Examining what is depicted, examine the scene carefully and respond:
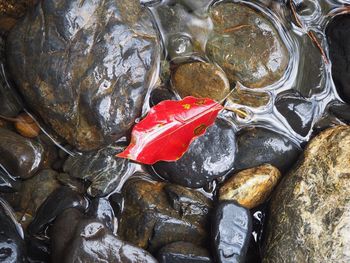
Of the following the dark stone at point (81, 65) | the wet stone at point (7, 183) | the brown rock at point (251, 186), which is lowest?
the brown rock at point (251, 186)

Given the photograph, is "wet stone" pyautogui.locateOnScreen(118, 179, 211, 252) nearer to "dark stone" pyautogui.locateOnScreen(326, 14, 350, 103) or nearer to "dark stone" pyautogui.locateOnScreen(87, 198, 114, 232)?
"dark stone" pyautogui.locateOnScreen(87, 198, 114, 232)

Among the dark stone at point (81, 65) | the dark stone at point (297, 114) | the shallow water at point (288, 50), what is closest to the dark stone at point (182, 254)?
the dark stone at point (81, 65)

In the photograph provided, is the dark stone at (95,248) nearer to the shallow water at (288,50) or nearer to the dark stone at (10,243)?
the dark stone at (10,243)

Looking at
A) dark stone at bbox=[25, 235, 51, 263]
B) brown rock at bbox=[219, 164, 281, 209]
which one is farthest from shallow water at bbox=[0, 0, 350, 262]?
dark stone at bbox=[25, 235, 51, 263]

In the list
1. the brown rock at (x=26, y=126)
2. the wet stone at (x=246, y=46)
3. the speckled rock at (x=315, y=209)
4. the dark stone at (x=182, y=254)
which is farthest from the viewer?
the wet stone at (x=246, y=46)

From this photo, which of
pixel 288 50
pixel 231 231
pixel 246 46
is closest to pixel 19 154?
pixel 231 231

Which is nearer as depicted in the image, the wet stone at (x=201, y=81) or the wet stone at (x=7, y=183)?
the wet stone at (x=7, y=183)

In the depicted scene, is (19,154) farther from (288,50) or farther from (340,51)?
(340,51)
